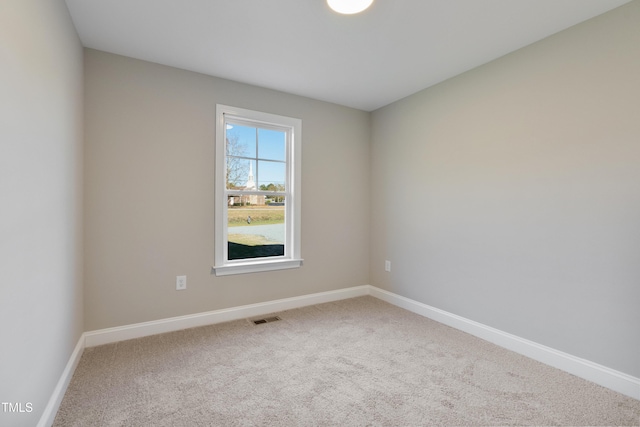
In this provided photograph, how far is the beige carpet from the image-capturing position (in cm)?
162

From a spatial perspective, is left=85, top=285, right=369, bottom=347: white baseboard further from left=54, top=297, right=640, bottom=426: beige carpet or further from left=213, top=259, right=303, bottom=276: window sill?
left=213, top=259, right=303, bottom=276: window sill

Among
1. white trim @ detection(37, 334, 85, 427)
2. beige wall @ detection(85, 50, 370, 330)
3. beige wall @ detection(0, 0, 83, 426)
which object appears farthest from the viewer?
beige wall @ detection(85, 50, 370, 330)

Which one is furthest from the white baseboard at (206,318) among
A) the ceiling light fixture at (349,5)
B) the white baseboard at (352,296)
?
the ceiling light fixture at (349,5)

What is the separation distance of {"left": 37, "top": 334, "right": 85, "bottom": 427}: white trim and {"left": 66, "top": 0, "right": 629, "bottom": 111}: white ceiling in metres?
2.30

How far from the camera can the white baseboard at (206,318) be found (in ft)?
8.02

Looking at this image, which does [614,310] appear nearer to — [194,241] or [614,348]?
[614,348]

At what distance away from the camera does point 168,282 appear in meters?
2.70

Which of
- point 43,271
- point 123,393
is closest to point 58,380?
point 123,393

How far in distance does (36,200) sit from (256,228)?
6.53 ft

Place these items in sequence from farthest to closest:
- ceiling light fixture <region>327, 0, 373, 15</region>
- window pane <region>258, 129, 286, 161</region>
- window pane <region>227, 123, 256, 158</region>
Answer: window pane <region>258, 129, 286, 161</region> < window pane <region>227, 123, 256, 158</region> < ceiling light fixture <region>327, 0, 373, 15</region>

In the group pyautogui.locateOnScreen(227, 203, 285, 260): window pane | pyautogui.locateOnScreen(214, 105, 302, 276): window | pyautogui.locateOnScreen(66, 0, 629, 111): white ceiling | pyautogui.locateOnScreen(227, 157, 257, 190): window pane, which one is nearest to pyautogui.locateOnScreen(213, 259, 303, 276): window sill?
pyautogui.locateOnScreen(214, 105, 302, 276): window

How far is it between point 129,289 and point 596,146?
370 centimetres

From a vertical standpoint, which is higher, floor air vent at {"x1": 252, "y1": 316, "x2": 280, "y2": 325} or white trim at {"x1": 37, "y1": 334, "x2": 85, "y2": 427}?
white trim at {"x1": 37, "y1": 334, "x2": 85, "y2": 427}

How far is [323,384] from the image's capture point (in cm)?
192
